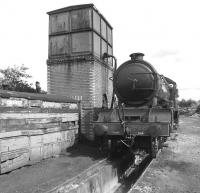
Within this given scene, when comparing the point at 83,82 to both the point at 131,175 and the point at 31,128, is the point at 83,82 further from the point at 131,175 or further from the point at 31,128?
the point at 131,175

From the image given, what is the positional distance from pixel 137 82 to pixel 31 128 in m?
3.86

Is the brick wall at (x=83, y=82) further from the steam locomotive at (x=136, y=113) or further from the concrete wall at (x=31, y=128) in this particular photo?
the steam locomotive at (x=136, y=113)

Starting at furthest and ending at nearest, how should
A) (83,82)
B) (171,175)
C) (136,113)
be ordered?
(83,82), (136,113), (171,175)

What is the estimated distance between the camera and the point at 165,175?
7.03 metres

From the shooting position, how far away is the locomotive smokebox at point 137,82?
9.02 meters

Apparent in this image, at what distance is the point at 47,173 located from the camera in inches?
278

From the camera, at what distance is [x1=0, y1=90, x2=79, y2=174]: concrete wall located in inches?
275

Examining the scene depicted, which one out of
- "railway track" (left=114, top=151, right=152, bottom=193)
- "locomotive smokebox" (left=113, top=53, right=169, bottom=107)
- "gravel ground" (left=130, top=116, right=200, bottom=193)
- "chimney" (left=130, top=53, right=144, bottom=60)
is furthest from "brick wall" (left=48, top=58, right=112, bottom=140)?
"gravel ground" (left=130, top=116, right=200, bottom=193)

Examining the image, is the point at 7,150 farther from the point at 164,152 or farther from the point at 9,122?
the point at 164,152

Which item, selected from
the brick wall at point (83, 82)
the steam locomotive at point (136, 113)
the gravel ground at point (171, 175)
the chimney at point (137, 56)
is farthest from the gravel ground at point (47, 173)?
the chimney at point (137, 56)

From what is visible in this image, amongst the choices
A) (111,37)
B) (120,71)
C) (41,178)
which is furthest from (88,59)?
(41,178)

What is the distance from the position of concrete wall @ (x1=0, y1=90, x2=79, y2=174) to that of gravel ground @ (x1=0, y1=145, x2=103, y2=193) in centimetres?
32

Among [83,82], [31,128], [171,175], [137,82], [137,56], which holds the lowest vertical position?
[171,175]

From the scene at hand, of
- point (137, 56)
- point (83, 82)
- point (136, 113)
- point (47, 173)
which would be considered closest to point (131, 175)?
point (136, 113)
